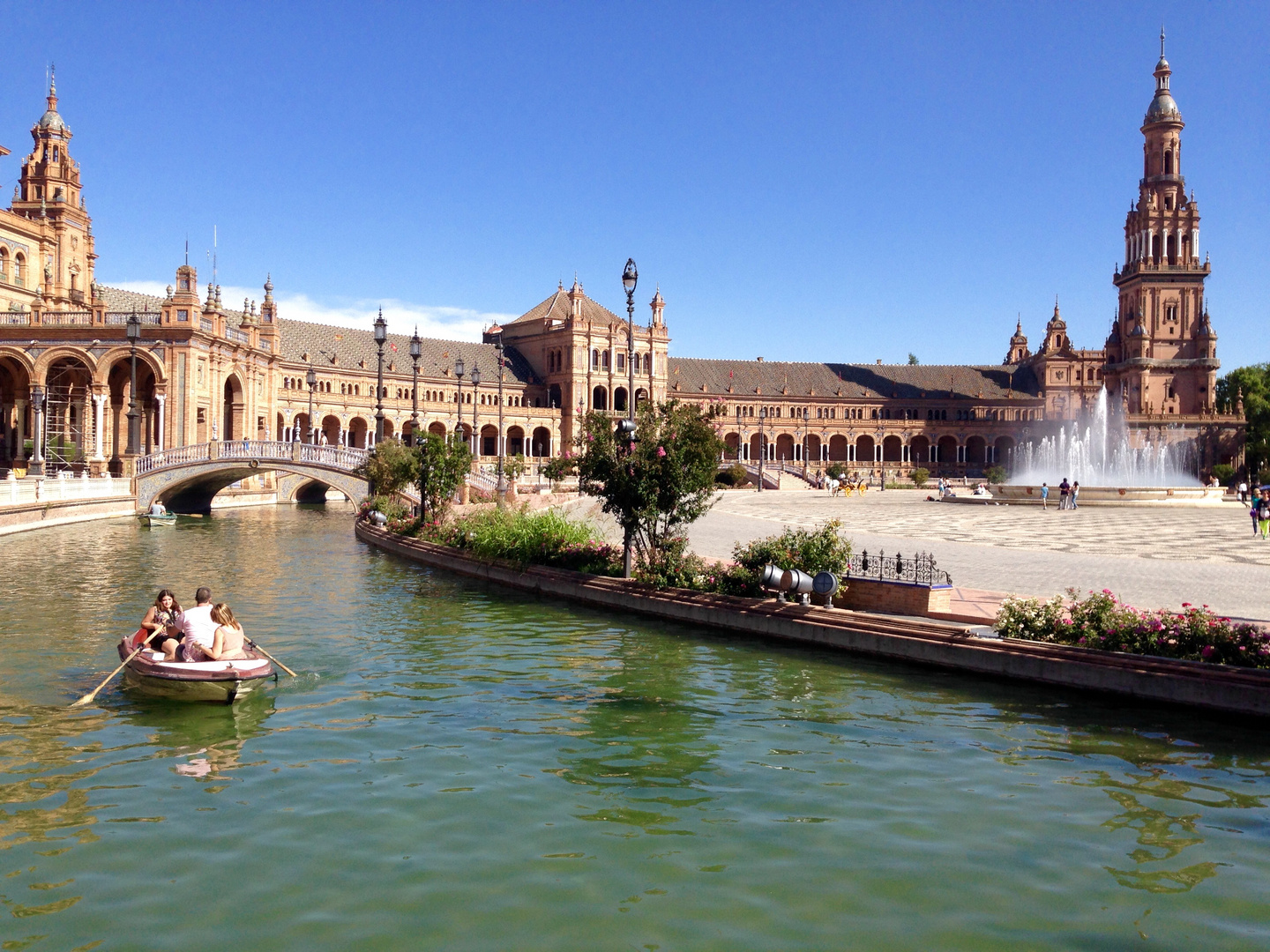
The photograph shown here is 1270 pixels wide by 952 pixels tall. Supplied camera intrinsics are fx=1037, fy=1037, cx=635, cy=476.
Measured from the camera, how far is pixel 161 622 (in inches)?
552

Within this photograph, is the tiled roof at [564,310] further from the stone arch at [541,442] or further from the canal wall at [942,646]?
the canal wall at [942,646]

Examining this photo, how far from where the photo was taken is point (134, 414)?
41.3 m

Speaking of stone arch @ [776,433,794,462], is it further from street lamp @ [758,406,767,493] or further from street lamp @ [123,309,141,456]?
street lamp @ [123,309,141,456]

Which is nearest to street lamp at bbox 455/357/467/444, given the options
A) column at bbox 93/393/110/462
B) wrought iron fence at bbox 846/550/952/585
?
column at bbox 93/393/110/462

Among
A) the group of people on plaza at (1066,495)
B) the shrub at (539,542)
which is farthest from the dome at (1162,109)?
the shrub at (539,542)

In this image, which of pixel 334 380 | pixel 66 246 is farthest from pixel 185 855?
pixel 334 380

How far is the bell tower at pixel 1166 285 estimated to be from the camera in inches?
4306

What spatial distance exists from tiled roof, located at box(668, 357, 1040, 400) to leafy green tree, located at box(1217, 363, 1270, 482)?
20349 millimetres

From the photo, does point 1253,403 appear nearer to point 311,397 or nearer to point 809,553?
point 311,397

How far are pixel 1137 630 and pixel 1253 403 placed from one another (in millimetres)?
111891

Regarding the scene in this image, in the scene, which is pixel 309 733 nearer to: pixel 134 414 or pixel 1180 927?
pixel 1180 927

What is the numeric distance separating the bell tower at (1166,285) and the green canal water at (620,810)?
108 meters

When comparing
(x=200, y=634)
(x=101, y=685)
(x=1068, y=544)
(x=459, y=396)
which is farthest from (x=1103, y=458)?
(x=101, y=685)

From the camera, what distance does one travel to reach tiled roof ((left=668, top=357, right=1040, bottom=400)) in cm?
12525
